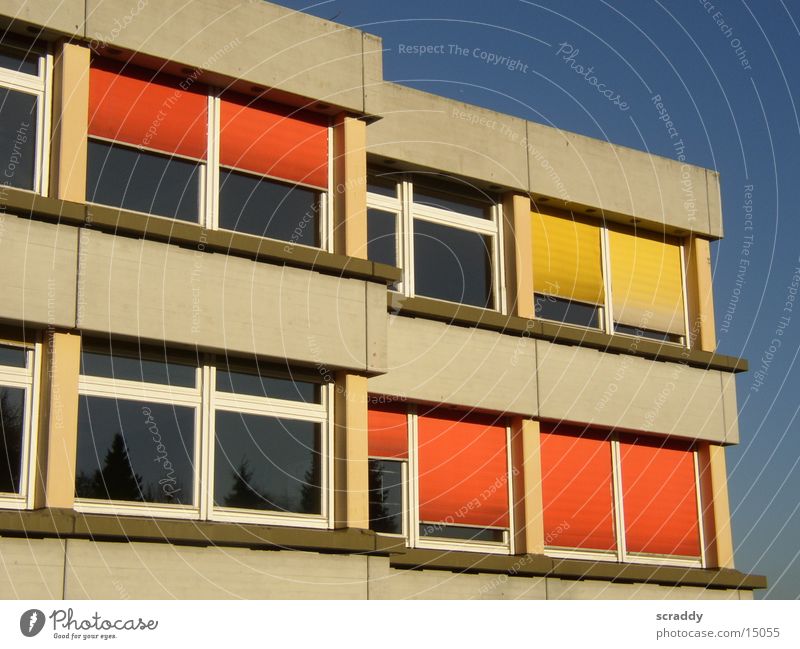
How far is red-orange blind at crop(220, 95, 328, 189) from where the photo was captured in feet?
54.0

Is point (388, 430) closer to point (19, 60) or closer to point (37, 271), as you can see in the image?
point (37, 271)

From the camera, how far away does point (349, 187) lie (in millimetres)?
16938

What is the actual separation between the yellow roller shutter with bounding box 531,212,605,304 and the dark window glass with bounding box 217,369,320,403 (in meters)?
5.28

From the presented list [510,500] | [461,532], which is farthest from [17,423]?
[510,500]

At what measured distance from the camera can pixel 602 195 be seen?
69.8ft

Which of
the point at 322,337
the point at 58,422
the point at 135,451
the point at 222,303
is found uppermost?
the point at 222,303

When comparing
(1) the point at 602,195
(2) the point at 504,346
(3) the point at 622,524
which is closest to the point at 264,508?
(2) the point at 504,346

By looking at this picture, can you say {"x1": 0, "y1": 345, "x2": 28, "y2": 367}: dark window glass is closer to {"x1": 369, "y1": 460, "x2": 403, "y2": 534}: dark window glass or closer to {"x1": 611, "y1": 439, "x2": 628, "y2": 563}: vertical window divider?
{"x1": 369, "y1": 460, "x2": 403, "y2": 534}: dark window glass

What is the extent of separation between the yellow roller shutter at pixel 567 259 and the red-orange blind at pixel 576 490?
214 cm

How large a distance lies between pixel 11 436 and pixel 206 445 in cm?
223

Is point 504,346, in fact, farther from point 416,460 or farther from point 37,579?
point 37,579

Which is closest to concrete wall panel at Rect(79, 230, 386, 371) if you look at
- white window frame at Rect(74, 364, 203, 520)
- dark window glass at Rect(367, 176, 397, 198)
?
white window frame at Rect(74, 364, 203, 520)

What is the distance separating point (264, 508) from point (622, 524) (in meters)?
7.06

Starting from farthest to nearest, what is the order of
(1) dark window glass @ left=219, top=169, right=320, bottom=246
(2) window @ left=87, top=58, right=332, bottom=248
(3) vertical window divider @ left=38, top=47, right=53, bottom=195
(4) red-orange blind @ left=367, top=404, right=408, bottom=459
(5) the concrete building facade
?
(4) red-orange blind @ left=367, top=404, right=408, bottom=459 → (1) dark window glass @ left=219, top=169, right=320, bottom=246 → (2) window @ left=87, top=58, right=332, bottom=248 → (3) vertical window divider @ left=38, top=47, right=53, bottom=195 → (5) the concrete building facade
